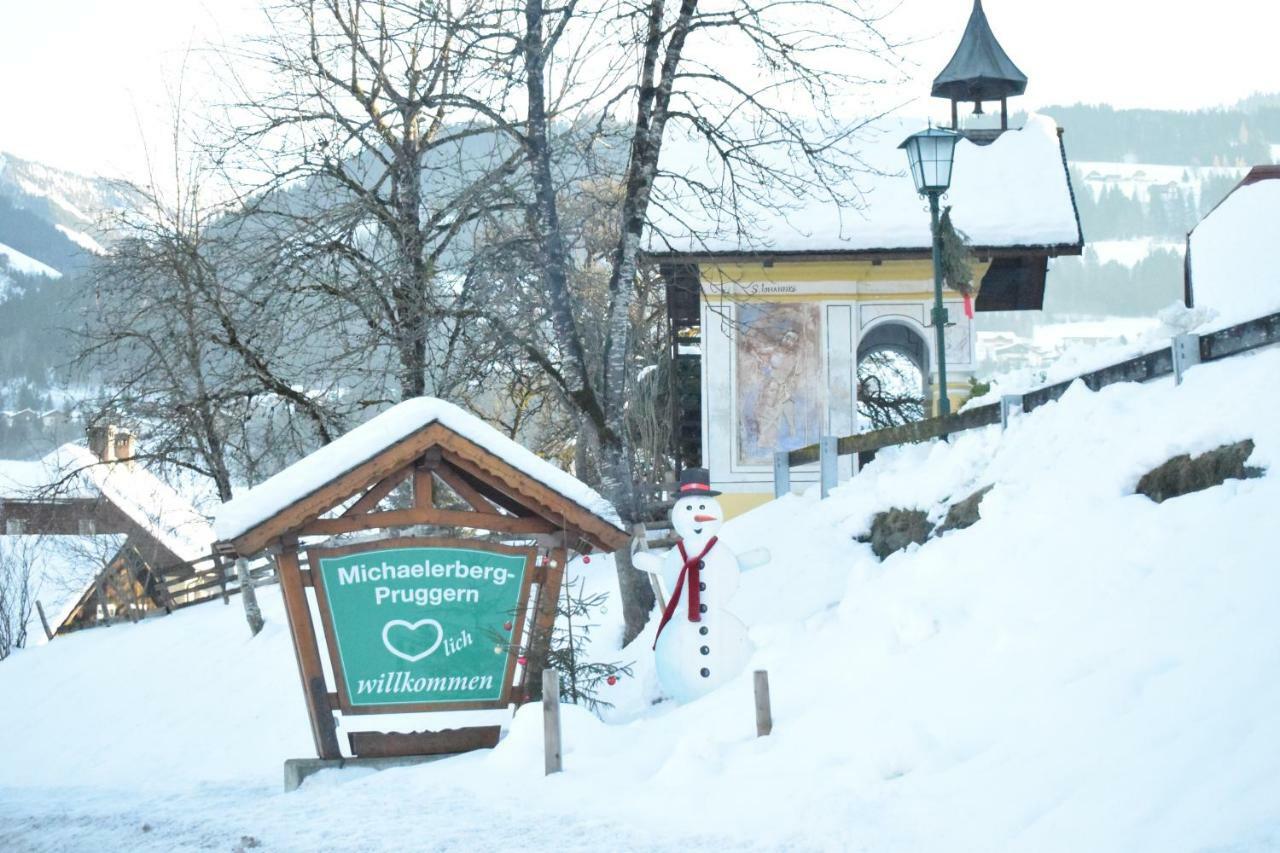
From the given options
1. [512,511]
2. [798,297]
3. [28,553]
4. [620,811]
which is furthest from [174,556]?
[620,811]

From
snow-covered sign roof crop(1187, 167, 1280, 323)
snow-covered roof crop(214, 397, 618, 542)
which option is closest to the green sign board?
snow-covered roof crop(214, 397, 618, 542)

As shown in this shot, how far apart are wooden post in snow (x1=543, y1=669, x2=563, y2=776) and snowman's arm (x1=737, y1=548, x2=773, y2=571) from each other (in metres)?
1.93

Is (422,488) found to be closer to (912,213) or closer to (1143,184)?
(912,213)

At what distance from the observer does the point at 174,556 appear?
166ft

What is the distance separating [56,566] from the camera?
52.1m

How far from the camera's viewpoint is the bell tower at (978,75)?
27328mm

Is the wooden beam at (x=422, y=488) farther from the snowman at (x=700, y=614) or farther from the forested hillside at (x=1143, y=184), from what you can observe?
the forested hillside at (x=1143, y=184)

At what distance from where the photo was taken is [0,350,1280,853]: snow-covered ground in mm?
5711

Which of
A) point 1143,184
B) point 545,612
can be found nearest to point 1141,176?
point 1143,184

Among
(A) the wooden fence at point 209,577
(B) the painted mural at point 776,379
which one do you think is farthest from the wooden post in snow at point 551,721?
(A) the wooden fence at point 209,577

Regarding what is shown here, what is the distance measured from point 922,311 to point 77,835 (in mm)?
16202

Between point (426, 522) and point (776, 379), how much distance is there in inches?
479

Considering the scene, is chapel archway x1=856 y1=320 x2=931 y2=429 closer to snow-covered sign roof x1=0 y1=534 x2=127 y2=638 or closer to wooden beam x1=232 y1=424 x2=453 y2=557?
wooden beam x1=232 y1=424 x2=453 y2=557

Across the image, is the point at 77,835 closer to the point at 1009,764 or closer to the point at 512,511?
the point at 512,511
